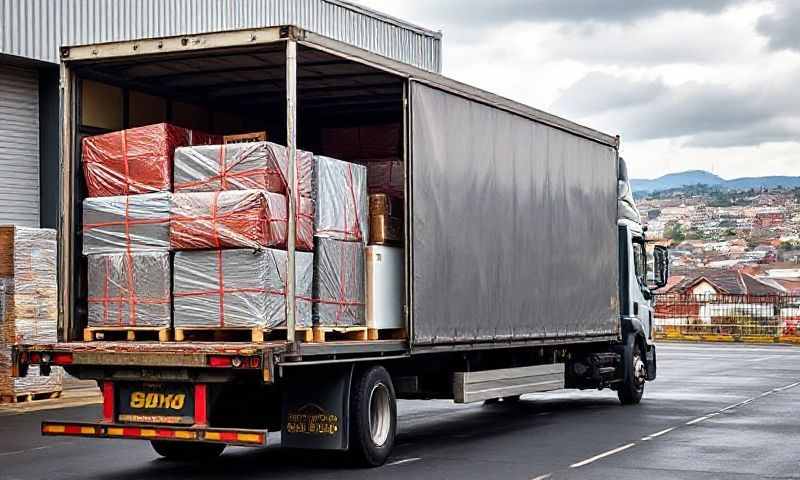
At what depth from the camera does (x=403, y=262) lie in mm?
12336

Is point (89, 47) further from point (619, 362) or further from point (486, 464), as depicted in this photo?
point (619, 362)

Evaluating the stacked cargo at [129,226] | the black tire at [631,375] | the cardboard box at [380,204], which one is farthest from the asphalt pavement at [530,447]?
the cardboard box at [380,204]

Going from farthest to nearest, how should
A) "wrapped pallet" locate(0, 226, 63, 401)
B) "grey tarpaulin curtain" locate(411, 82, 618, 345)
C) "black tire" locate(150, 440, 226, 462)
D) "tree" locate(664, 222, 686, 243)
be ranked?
1. "tree" locate(664, 222, 686, 243)
2. "wrapped pallet" locate(0, 226, 63, 401)
3. "black tire" locate(150, 440, 226, 462)
4. "grey tarpaulin curtain" locate(411, 82, 618, 345)

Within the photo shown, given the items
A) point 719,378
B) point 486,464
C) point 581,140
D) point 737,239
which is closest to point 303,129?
point 581,140

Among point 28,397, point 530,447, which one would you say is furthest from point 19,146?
point 530,447

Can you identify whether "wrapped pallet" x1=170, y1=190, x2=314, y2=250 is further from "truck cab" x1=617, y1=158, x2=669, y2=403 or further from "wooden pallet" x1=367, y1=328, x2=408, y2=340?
"truck cab" x1=617, y1=158, x2=669, y2=403

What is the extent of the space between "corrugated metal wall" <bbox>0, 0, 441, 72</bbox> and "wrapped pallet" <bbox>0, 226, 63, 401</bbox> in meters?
3.96

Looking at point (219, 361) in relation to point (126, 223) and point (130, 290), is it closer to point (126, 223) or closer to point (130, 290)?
point (130, 290)

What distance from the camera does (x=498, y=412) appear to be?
17828 millimetres

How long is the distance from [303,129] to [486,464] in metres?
5.22

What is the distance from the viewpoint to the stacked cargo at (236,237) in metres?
10.4

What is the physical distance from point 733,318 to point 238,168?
142ft

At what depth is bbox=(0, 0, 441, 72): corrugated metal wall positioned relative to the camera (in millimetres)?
21109

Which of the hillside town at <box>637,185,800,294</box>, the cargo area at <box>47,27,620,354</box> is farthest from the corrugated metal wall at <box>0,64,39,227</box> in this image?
the hillside town at <box>637,185,800,294</box>
